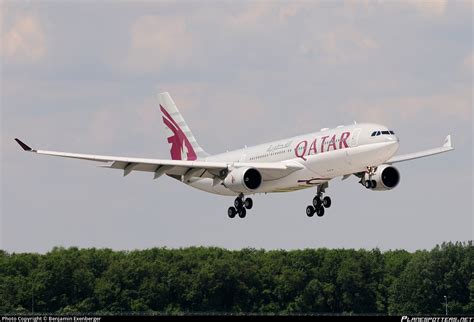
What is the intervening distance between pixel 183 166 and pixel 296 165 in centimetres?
854

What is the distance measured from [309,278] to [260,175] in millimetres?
72607

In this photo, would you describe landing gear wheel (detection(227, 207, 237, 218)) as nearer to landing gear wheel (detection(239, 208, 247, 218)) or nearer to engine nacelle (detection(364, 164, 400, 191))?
landing gear wheel (detection(239, 208, 247, 218))

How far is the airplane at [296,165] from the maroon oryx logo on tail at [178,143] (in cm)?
854

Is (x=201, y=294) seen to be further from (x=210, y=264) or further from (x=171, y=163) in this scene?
(x=171, y=163)

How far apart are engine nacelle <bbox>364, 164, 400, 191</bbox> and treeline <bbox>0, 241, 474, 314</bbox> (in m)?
58.0

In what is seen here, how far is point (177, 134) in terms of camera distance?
133 m

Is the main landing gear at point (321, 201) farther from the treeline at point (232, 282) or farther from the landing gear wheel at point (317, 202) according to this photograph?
the treeline at point (232, 282)

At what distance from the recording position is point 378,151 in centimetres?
10575

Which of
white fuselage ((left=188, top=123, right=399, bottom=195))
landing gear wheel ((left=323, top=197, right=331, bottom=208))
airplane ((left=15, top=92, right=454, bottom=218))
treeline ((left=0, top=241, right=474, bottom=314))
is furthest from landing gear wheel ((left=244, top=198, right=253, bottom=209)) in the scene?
treeline ((left=0, top=241, right=474, bottom=314))

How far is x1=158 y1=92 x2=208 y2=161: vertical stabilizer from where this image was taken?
130m

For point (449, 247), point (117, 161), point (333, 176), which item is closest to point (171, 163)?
point (117, 161)

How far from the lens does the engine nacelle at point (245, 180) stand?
11150cm

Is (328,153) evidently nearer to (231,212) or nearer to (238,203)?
(238,203)

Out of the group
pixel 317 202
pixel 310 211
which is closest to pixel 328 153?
pixel 317 202
